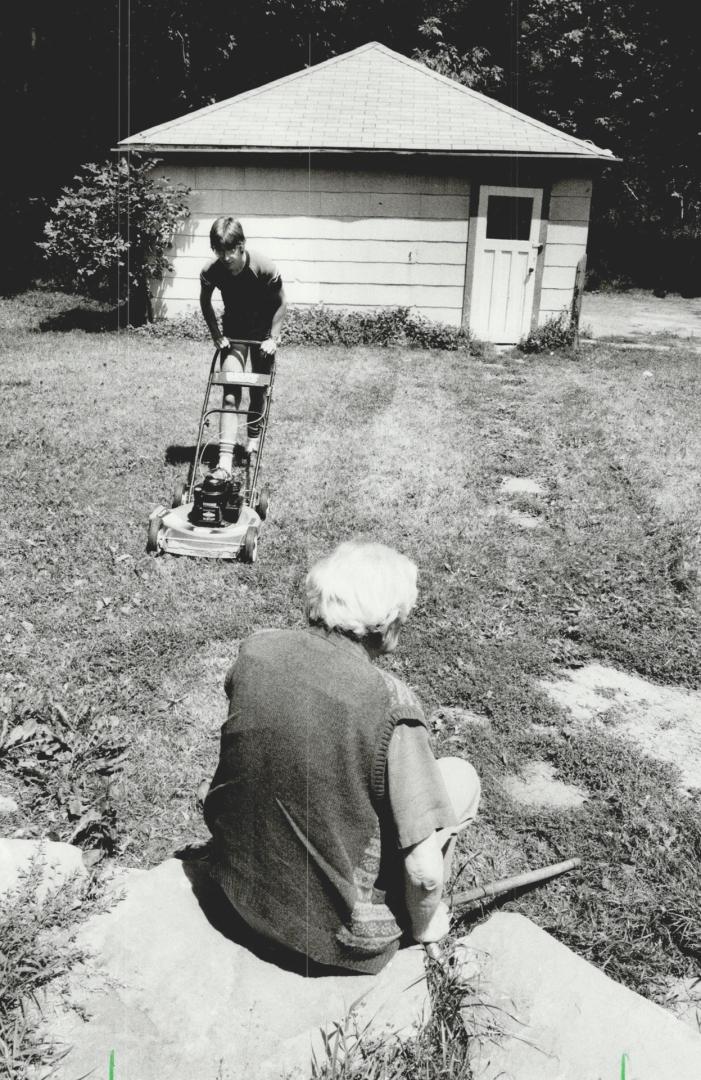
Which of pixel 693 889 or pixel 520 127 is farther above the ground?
pixel 520 127

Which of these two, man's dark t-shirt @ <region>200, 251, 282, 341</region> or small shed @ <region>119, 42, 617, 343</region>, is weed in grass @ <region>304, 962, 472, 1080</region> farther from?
small shed @ <region>119, 42, 617, 343</region>

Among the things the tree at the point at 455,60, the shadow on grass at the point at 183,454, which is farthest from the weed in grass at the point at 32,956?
the tree at the point at 455,60

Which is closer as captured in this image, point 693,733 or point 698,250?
point 693,733

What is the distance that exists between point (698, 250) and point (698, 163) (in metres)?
3.11

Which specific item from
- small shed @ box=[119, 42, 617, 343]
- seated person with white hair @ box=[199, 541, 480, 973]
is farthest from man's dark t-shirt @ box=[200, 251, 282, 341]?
small shed @ box=[119, 42, 617, 343]

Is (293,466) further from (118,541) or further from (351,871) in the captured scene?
(351,871)

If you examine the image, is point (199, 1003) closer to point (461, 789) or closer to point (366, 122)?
point (461, 789)

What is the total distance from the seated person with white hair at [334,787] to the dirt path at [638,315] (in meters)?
13.9

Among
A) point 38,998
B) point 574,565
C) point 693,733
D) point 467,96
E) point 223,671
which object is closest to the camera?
point 38,998

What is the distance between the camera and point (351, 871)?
221 centimetres

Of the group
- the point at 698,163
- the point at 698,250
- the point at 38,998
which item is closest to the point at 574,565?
the point at 38,998

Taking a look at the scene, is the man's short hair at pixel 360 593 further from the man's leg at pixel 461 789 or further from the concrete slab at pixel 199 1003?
the concrete slab at pixel 199 1003

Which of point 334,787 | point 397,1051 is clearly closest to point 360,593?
point 334,787

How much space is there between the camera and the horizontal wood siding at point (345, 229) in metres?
13.8
